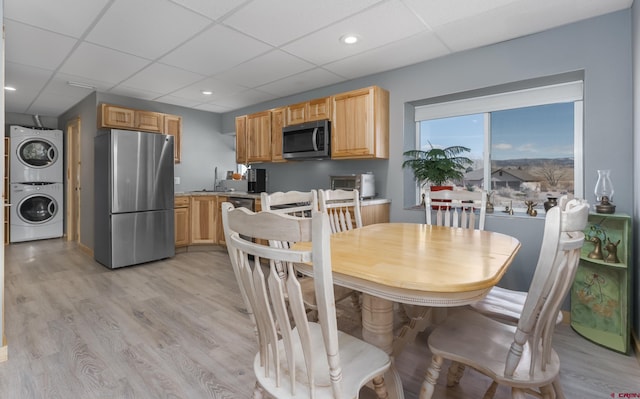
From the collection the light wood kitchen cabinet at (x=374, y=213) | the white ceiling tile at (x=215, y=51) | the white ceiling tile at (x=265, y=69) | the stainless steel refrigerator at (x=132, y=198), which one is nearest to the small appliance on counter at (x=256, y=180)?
the stainless steel refrigerator at (x=132, y=198)

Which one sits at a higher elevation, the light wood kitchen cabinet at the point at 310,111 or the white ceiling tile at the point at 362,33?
the white ceiling tile at the point at 362,33

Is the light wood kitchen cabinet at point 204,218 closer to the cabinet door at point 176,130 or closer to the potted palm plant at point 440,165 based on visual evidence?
the cabinet door at point 176,130

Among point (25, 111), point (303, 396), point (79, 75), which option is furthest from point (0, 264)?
point (25, 111)

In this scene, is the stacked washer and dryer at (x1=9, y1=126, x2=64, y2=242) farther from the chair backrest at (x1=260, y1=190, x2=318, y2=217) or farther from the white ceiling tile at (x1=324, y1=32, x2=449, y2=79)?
the chair backrest at (x1=260, y1=190, x2=318, y2=217)

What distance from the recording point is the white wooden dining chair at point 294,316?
0.83 metres

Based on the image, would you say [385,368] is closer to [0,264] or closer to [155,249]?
[0,264]

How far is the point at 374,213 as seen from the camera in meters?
3.41

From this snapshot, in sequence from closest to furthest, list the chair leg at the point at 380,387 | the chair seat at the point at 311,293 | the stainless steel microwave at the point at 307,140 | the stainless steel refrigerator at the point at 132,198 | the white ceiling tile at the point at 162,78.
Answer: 1. the chair leg at the point at 380,387
2. the chair seat at the point at 311,293
3. the white ceiling tile at the point at 162,78
4. the stainless steel microwave at the point at 307,140
5. the stainless steel refrigerator at the point at 132,198

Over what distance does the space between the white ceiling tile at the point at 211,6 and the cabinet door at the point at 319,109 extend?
1.63 m

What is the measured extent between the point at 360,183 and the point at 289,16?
1.71 m

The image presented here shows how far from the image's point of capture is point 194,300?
2957 millimetres

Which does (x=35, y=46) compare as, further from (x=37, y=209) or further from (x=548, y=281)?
(x=548, y=281)

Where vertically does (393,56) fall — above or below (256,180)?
above

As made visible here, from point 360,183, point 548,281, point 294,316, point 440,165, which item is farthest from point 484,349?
point 360,183
